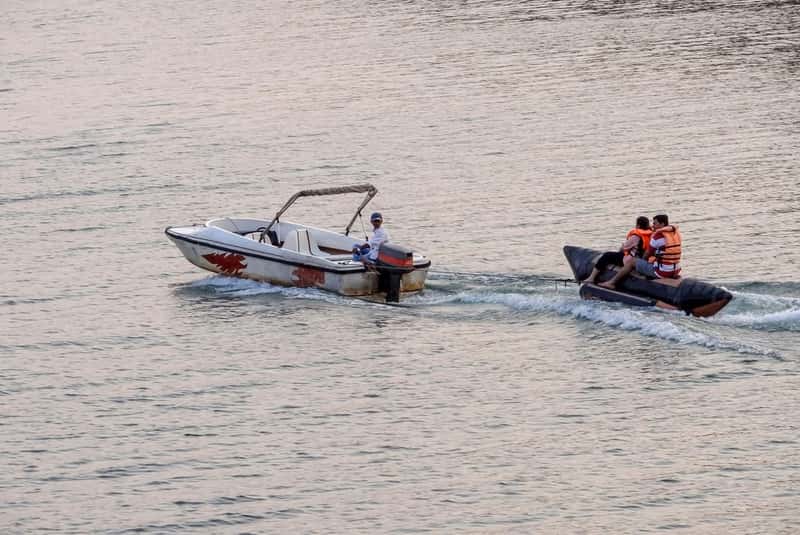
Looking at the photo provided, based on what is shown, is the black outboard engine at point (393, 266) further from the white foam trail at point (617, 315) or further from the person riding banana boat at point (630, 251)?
the person riding banana boat at point (630, 251)

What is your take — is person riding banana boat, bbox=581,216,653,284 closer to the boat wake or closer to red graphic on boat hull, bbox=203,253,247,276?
the boat wake

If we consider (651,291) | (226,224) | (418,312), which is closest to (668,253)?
(651,291)

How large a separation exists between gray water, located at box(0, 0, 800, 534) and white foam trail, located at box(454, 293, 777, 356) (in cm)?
7

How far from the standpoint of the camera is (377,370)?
99.6 feet

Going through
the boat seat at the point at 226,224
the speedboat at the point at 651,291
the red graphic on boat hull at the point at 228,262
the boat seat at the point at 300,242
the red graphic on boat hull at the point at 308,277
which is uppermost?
the boat seat at the point at 226,224

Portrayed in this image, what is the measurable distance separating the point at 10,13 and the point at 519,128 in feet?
163

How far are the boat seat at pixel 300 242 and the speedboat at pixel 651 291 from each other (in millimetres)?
6900

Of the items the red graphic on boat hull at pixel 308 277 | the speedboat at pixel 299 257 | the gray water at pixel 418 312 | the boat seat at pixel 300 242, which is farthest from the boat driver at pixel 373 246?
the boat seat at pixel 300 242

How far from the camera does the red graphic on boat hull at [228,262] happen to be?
119ft

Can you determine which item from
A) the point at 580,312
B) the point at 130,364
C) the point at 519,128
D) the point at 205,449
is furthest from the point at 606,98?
the point at 205,449

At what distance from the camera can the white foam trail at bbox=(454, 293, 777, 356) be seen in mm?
29984

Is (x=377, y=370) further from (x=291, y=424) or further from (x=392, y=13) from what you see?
(x=392, y=13)

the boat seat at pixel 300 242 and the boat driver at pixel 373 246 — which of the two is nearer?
the boat driver at pixel 373 246

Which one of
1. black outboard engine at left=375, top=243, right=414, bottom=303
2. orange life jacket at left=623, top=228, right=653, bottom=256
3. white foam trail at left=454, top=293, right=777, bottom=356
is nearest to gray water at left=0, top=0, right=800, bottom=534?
white foam trail at left=454, top=293, right=777, bottom=356
